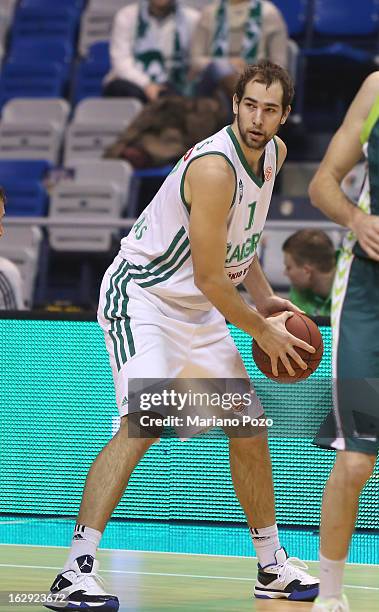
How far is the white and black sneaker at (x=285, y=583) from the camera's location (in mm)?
4469

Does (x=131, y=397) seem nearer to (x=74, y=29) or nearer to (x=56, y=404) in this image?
(x=56, y=404)

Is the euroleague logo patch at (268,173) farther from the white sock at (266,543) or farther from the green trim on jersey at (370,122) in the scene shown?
the white sock at (266,543)

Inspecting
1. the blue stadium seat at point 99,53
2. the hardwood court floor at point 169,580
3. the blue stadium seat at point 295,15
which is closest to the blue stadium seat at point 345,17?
the blue stadium seat at point 295,15

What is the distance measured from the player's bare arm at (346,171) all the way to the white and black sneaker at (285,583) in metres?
1.53

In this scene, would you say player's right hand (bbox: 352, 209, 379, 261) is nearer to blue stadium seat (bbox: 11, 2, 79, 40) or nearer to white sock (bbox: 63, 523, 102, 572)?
white sock (bbox: 63, 523, 102, 572)

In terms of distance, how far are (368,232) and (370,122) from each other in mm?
318

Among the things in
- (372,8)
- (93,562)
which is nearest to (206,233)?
(93,562)

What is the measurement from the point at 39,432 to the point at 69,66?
6.68 metres

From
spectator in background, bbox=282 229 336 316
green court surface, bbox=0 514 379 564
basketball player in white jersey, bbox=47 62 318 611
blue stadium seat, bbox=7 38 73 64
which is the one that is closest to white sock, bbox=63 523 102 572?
basketball player in white jersey, bbox=47 62 318 611

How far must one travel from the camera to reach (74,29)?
12.5 metres

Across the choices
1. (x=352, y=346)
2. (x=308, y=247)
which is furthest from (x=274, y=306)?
(x=308, y=247)

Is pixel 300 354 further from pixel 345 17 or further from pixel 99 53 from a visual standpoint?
pixel 99 53

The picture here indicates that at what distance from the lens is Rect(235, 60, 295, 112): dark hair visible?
13.5 feet

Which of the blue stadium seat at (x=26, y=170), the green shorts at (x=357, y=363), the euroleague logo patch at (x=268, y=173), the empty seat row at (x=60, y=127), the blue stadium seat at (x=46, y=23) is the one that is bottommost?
the green shorts at (x=357, y=363)
